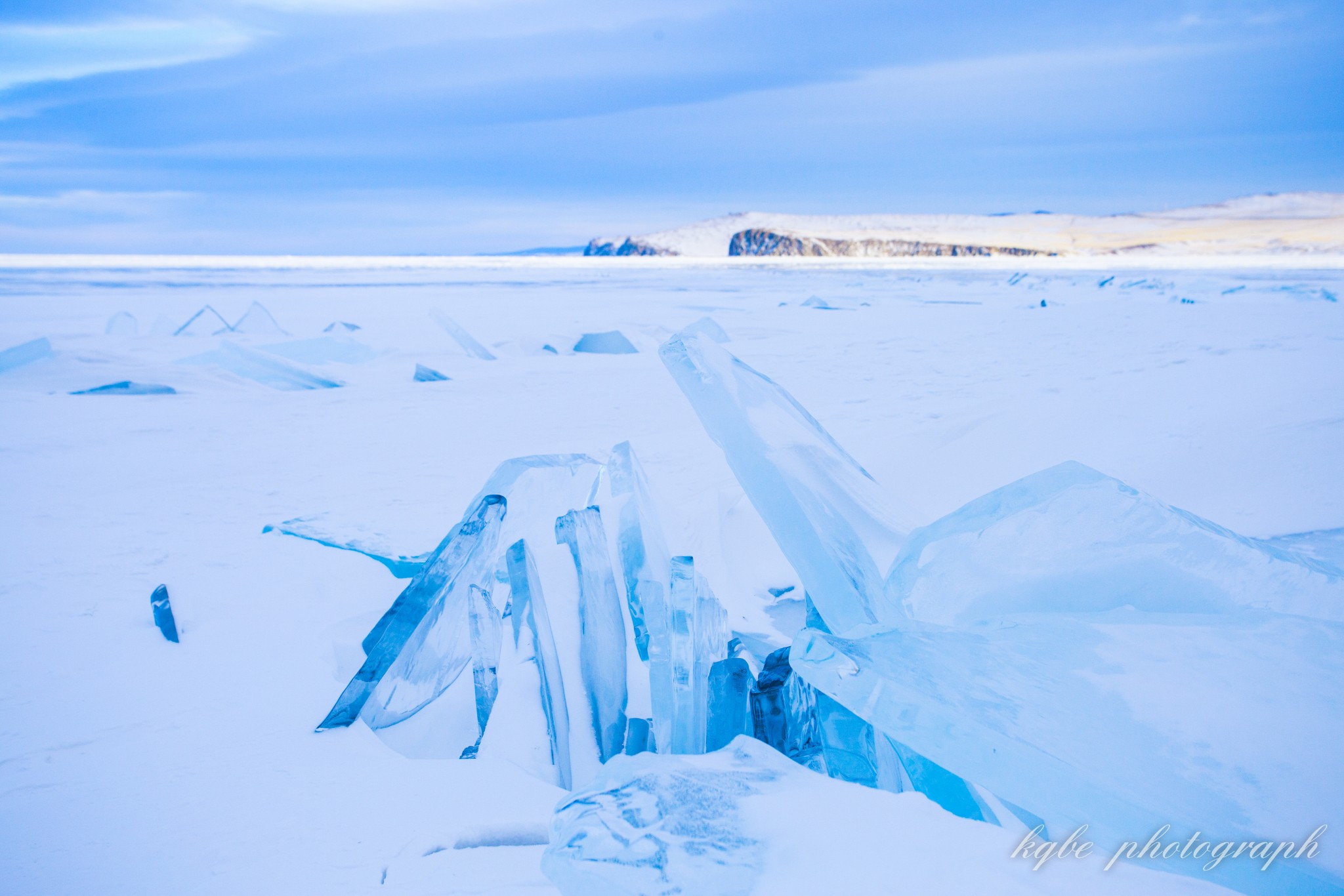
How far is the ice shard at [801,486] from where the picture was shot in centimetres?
138

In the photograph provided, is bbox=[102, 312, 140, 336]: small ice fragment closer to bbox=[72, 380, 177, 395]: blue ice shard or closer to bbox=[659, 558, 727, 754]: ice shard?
bbox=[72, 380, 177, 395]: blue ice shard

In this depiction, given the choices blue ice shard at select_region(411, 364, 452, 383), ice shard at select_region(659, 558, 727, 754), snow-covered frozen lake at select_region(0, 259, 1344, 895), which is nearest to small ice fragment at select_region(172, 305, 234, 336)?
snow-covered frozen lake at select_region(0, 259, 1344, 895)

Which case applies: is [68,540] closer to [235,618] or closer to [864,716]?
[235,618]

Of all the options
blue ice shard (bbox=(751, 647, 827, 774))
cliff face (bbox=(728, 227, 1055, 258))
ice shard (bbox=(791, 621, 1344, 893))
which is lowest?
blue ice shard (bbox=(751, 647, 827, 774))

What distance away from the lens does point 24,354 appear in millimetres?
4051

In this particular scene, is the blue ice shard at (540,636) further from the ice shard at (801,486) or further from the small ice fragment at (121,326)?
the small ice fragment at (121,326)

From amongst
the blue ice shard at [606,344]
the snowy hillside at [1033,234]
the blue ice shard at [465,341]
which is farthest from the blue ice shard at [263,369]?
the snowy hillside at [1033,234]

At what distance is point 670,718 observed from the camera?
121 centimetres

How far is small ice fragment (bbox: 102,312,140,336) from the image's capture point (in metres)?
6.22

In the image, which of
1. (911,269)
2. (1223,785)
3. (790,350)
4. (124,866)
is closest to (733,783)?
(1223,785)

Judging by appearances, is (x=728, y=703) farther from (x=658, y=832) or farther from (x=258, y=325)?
(x=258, y=325)

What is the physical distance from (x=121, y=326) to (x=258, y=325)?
3.32 ft

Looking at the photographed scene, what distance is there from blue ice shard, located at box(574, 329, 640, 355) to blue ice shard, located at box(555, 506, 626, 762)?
13.5ft

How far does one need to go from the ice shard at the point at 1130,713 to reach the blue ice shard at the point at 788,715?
16cm
